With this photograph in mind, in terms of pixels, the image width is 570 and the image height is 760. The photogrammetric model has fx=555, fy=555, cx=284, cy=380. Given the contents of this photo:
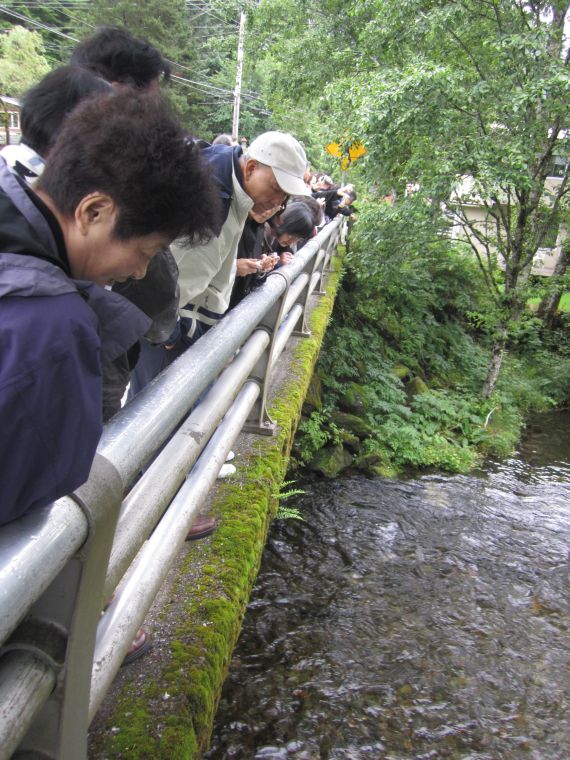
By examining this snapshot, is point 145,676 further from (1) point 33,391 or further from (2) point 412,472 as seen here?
(2) point 412,472

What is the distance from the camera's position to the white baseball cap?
8.43ft

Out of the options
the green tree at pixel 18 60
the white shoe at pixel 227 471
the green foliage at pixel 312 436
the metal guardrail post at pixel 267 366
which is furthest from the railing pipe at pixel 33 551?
the green tree at pixel 18 60

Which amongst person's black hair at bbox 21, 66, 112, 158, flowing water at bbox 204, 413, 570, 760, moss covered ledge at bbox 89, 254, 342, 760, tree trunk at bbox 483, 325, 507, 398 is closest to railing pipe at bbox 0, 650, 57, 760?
moss covered ledge at bbox 89, 254, 342, 760

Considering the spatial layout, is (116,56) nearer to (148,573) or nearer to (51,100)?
(51,100)

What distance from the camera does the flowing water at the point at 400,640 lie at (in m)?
3.11

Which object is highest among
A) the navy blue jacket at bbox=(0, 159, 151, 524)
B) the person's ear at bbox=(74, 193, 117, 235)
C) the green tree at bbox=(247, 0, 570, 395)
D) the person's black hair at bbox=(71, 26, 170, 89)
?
the green tree at bbox=(247, 0, 570, 395)

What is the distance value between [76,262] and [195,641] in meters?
1.22

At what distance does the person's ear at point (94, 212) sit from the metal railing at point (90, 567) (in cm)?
38

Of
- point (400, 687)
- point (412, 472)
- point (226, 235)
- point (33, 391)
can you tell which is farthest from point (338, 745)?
point (412, 472)

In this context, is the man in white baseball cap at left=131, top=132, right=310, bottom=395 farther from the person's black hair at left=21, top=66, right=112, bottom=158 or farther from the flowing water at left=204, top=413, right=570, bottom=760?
the flowing water at left=204, top=413, right=570, bottom=760

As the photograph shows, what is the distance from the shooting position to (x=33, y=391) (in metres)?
0.77

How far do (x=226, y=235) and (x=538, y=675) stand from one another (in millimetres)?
3565

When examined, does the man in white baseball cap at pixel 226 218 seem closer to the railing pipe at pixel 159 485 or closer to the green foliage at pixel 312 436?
the railing pipe at pixel 159 485

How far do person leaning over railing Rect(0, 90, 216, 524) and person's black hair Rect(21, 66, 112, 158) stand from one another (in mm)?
813
